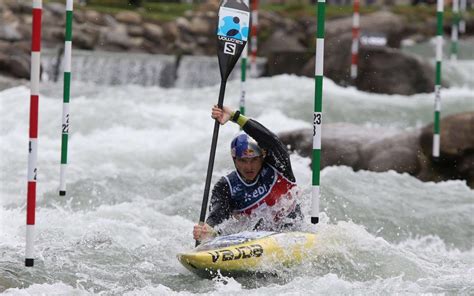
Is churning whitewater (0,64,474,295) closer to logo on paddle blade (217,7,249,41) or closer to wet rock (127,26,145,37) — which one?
logo on paddle blade (217,7,249,41)

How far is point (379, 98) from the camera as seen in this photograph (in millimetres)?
14195

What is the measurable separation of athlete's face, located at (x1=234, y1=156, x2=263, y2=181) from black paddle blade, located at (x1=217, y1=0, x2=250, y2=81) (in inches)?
28.3

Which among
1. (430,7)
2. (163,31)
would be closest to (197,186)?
(163,31)

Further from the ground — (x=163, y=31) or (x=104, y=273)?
(x=163, y=31)

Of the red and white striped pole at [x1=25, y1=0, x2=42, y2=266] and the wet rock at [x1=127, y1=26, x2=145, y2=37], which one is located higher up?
the wet rock at [x1=127, y1=26, x2=145, y2=37]

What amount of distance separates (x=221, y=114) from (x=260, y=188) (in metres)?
0.58

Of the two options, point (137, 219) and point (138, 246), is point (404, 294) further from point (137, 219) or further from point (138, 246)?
point (137, 219)

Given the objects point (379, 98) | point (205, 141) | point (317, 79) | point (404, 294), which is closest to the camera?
point (404, 294)

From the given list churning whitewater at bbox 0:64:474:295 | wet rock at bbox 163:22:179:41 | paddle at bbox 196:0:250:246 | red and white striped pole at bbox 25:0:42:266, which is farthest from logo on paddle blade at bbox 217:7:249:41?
wet rock at bbox 163:22:179:41

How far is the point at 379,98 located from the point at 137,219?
7175 mm

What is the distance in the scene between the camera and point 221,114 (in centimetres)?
605

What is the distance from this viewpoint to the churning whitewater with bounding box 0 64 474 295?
5.79 m

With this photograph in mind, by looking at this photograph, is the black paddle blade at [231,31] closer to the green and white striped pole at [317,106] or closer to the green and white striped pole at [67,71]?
the green and white striped pole at [317,106]

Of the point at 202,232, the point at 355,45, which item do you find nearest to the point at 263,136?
the point at 202,232
